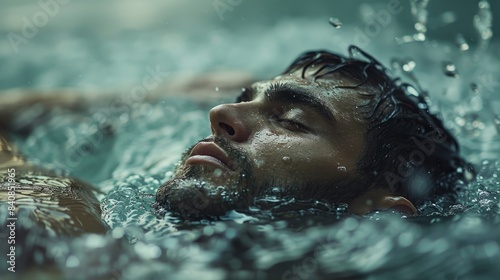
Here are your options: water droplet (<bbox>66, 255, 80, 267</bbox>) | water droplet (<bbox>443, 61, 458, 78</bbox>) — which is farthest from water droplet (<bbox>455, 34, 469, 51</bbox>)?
water droplet (<bbox>66, 255, 80, 267</bbox>)

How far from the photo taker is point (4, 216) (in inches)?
53.7

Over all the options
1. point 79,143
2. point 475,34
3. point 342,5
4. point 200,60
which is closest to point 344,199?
point 79,143

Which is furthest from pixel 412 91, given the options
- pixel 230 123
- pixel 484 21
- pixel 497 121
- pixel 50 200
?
pixel 484 21

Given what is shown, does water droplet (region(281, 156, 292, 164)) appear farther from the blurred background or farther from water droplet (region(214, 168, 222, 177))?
the blurred background

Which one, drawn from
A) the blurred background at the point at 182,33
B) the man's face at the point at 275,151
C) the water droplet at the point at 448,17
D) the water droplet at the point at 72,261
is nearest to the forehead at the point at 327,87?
the man's face at the point at 275,151

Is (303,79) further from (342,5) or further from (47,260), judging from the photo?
(342,5)

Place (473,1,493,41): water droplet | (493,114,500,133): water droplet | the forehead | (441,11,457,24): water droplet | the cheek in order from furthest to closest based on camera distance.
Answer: (441,11,457,24): water droplet, (473,1,493,41): water droplet, (493,114,500,133): water droplet, the forehead, the cheek

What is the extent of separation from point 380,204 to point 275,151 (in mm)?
347

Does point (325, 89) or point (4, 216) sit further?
point (325, 89)

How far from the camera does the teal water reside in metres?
1.15

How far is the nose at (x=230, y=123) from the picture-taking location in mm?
1550

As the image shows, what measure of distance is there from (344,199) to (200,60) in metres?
2.88

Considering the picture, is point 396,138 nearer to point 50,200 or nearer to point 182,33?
point 50,200

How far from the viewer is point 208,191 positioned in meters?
1.46
